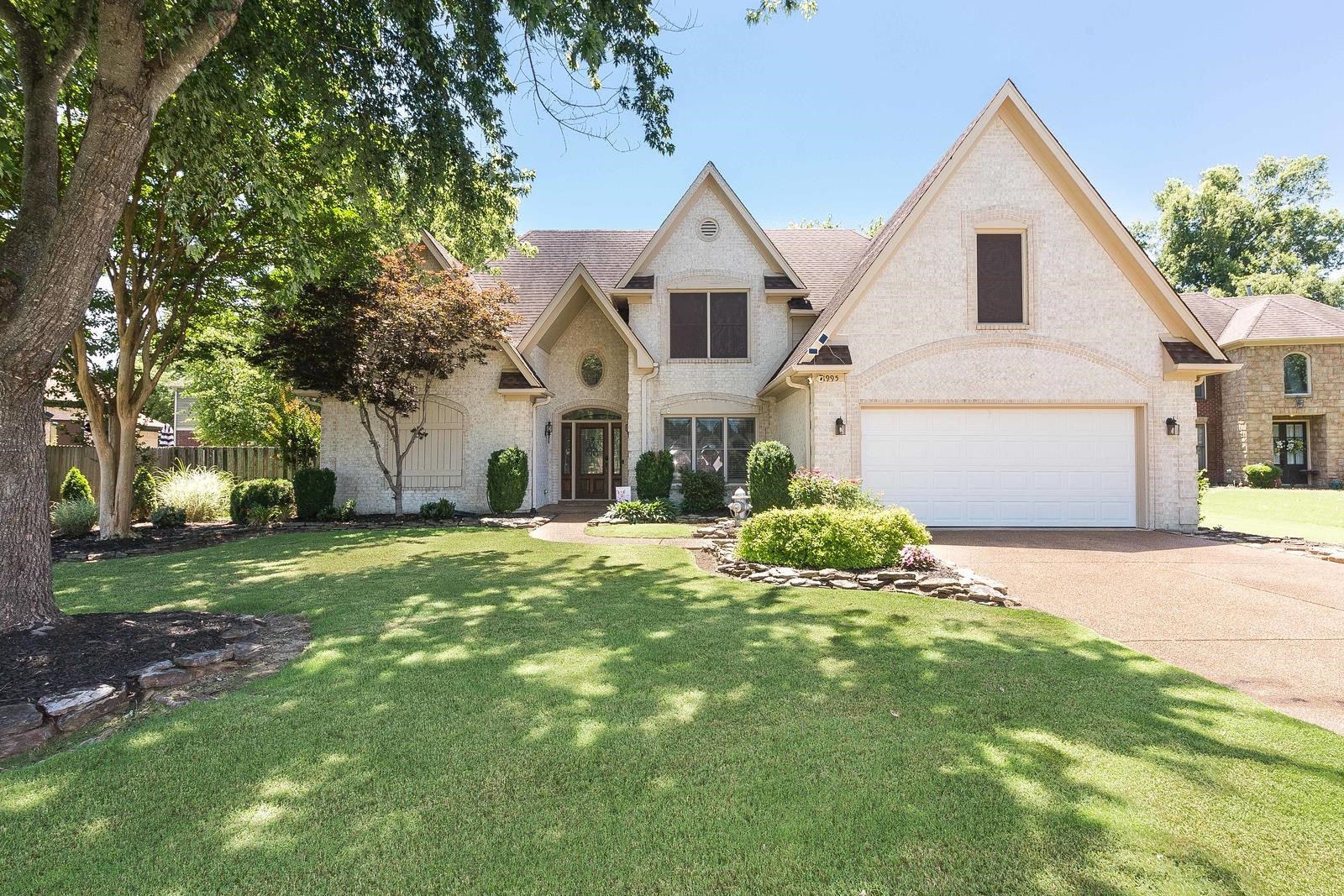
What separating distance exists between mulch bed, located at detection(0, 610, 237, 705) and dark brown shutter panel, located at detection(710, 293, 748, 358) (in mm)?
12264

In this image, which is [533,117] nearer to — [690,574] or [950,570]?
[690,574]

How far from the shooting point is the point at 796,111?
11836mm

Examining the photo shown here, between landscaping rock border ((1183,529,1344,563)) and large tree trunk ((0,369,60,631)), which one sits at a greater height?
large tree trunk ((0,369,60,631))

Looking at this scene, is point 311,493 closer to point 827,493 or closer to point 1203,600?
point 827,493

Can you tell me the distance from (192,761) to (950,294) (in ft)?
43.1

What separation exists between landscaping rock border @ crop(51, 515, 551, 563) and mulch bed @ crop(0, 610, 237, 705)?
19.9 feet

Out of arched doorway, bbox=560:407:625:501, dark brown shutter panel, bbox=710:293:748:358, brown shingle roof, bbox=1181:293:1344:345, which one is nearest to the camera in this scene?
dark brown shutter panel, bbox=710:293:748:358

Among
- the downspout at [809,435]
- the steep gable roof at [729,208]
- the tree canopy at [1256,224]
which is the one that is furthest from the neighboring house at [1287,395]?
the downspout at [809,435]

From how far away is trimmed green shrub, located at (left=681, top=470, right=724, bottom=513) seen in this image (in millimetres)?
14648

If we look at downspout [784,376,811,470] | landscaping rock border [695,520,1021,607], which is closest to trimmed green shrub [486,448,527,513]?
downspout [784,376,811,470]

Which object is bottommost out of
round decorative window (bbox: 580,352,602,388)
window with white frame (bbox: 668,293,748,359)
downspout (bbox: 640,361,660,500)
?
downspout (bbox: 640,361,660,500)

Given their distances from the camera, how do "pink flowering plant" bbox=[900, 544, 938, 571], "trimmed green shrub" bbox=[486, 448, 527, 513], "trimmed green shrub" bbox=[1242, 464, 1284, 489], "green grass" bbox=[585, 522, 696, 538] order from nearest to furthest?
"pink flowering plant" bbox=[900, 544, 938, 571], "green grass" bbox=[585, 522, 696, 538], "trimmed green shrub" bbox=[486, 448, 527, 513], "trimmed green shrub" bbox=[1242, 464, 1284, 489]

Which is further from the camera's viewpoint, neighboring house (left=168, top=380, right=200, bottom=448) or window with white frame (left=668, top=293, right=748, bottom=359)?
neighboring house (left=168, top=380, right=200, bottom=448)

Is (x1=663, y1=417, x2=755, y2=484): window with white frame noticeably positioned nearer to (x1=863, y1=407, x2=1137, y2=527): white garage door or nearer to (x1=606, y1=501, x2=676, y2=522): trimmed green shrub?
(x1=606, y1=501, x2=676, y2=522): trimmed green shrub
